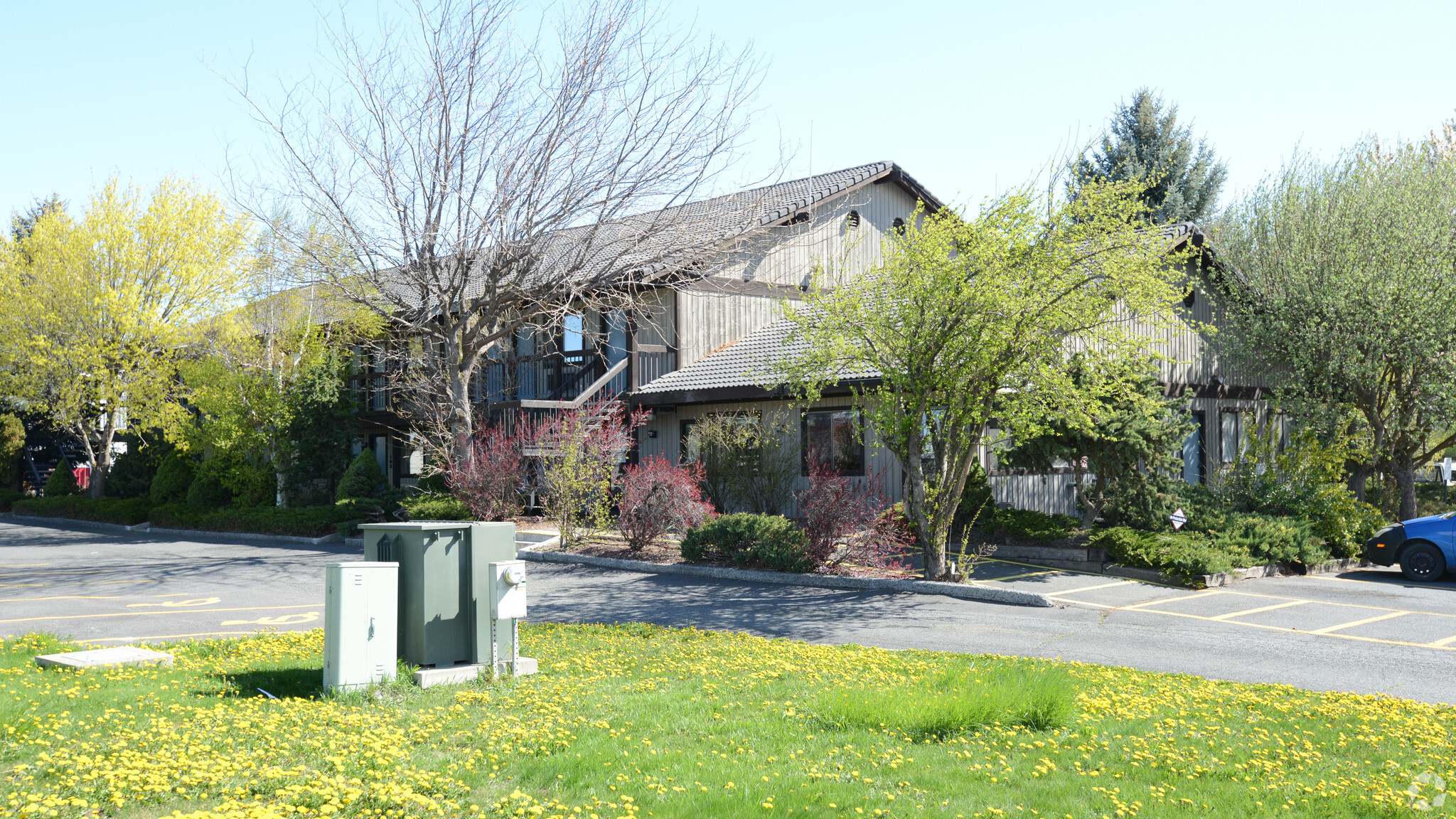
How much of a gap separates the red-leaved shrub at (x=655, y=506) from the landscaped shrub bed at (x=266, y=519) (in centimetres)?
778

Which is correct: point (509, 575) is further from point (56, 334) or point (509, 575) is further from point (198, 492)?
point (56, 334)

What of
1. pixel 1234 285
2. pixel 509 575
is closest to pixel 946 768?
pixel 509 575

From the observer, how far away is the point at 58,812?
418 cm

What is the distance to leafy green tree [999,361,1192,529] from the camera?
16.1 m

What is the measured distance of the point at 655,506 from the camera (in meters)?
16.7

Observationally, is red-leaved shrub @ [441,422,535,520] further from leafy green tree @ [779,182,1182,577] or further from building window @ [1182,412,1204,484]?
building window @ [1182,412,1204,484]

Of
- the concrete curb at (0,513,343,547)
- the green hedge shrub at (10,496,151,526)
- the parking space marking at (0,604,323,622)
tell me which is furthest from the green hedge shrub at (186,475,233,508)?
the parking space marking at (0,604,323,622)

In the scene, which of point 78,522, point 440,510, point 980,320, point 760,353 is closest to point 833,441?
point 760,353

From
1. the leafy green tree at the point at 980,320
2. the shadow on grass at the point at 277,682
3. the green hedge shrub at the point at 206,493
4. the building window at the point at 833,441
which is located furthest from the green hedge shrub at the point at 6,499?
the shadow on grass at the point at 277,682

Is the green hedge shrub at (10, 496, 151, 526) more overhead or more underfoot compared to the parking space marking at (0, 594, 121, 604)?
more overhead

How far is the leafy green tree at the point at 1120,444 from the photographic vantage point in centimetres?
1612

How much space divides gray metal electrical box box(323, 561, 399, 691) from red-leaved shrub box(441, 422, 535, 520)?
11588mm

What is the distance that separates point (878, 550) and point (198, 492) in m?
19.1

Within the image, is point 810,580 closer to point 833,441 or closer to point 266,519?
point 833,441
